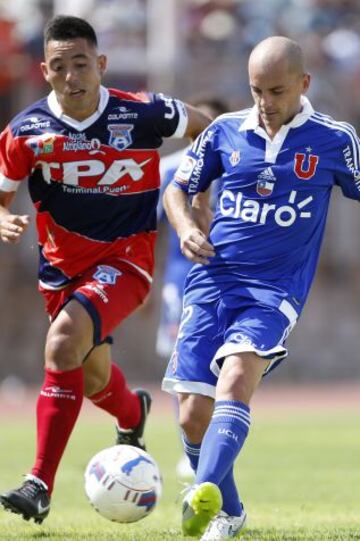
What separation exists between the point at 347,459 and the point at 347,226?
45.8 ft

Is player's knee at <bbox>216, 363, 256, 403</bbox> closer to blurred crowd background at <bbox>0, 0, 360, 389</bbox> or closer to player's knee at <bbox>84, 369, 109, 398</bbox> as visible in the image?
player's knee at <bbox>84, 369, 109, 398</bbox>

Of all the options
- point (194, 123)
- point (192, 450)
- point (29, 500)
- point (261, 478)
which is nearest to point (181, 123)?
point (194, 123)

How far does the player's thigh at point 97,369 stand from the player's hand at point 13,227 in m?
1.23

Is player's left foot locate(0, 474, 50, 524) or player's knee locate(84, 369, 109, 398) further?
player's knee locate(84, 369, 109, 398)

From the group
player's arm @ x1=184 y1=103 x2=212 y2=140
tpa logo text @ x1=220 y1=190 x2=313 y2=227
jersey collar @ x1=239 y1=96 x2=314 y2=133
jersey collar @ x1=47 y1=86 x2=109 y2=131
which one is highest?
jersey collar @ x1=239 y1=96 x2=314 y2=133

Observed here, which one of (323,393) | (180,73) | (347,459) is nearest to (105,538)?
(347,459)

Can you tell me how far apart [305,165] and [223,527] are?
1880 millimetres

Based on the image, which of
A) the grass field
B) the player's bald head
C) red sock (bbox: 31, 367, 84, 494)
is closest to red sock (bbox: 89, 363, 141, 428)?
the grass field

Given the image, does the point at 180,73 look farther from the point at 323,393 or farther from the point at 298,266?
the point at 298,266

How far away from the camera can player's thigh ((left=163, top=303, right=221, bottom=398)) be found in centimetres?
644

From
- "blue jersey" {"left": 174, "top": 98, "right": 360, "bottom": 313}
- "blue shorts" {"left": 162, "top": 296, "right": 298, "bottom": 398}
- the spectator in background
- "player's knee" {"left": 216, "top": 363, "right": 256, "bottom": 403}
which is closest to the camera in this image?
"player's knee" {"left": 216, "top": 363, "right": 256, "bottom": 403}

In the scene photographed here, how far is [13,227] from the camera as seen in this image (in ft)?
22.1

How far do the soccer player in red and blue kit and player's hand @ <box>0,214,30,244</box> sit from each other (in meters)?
0.03

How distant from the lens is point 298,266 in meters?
6.57
